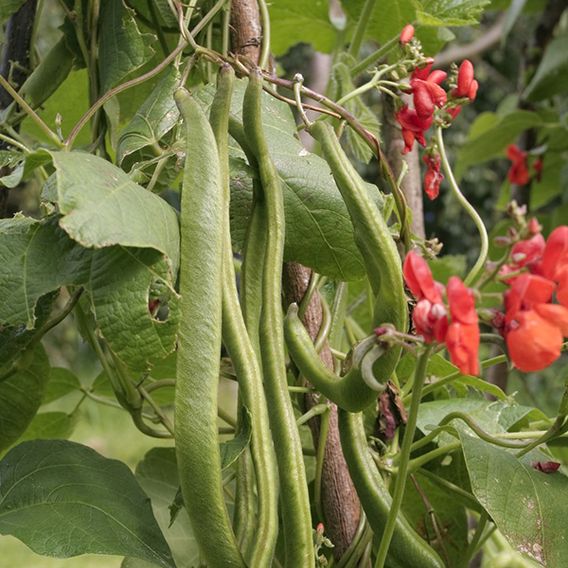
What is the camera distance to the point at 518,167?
163 cm

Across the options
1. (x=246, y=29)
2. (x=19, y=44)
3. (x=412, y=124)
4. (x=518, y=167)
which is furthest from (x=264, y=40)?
(x=518, y=167)

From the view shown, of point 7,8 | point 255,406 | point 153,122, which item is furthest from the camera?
point 7,8

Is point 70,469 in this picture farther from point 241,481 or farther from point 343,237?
point 343,237

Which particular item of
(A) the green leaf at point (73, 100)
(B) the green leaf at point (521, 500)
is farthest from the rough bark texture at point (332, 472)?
(A) the green leaf at point (73, 100)

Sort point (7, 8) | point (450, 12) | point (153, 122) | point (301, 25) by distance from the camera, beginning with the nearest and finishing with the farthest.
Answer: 1. point (153, 122)
2. point (7, 8)
3. point (450, 12)
4. point (301, 25)

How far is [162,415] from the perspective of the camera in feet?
2.68

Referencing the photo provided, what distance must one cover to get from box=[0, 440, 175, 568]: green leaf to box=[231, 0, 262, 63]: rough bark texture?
348mm

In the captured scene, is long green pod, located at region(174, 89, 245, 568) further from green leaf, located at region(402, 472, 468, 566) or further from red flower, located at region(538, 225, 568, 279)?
green leaf, located at region(402, 472, 468, 566)

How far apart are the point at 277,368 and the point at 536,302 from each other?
18cm

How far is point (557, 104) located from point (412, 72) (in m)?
1.24

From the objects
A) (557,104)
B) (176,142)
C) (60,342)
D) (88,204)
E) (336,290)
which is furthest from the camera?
(60,342)

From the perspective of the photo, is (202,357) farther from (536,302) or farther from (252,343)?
(536,302)

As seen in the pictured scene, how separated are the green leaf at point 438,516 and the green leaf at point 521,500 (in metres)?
0.17

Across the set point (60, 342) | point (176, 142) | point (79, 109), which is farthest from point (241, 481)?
point (60, 342)
